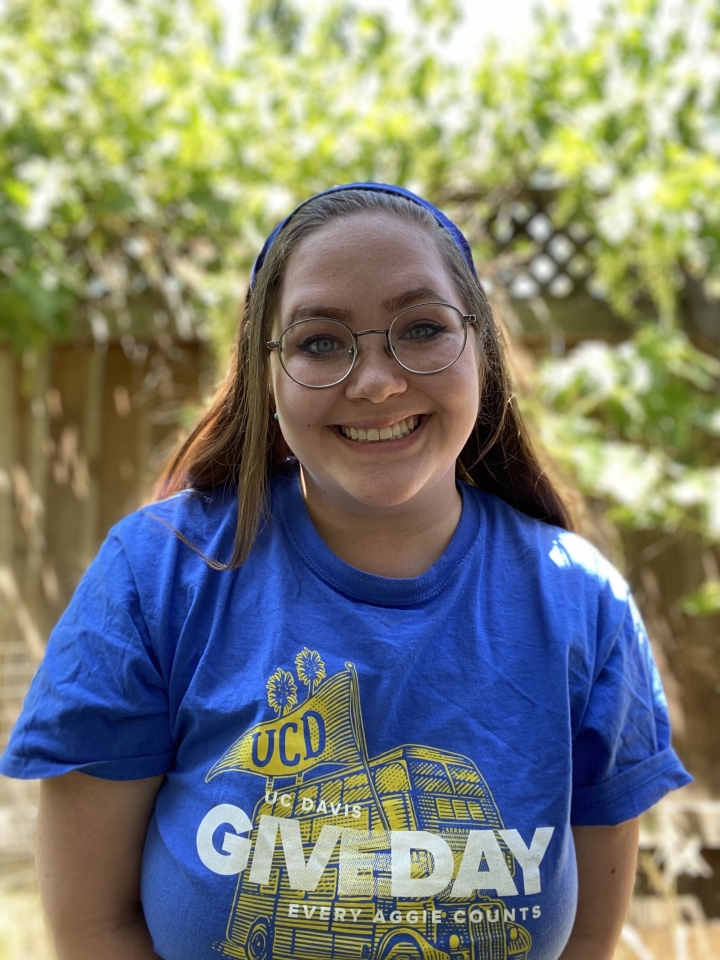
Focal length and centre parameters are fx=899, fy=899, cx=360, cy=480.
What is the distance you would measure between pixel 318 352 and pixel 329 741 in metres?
0.50

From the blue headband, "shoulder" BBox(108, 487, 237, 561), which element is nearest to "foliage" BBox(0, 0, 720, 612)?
the blue headband

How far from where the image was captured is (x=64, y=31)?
301 centimetres

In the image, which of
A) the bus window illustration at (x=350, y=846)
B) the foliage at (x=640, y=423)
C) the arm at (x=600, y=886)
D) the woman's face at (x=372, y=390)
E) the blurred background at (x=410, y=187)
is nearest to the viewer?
the bus window illustration at (x=350, y=846)

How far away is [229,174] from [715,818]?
2.69 meters

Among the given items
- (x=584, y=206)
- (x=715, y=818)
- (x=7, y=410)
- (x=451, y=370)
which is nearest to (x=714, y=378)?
(x=584, y=206)

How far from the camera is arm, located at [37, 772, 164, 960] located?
1.11m

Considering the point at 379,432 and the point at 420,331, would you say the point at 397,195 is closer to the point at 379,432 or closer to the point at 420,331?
the point at 420,331

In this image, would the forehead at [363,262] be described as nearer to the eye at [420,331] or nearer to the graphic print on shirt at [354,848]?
the eye at [420,331]

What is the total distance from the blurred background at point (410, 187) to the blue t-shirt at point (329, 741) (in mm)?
1616

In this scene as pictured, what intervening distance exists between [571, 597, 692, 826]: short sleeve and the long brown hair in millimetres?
296

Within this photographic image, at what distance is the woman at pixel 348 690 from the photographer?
3.53 feet

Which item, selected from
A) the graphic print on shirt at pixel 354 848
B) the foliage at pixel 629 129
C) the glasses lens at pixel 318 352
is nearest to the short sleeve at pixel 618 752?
the graphic print on shirt at pixel 354 848

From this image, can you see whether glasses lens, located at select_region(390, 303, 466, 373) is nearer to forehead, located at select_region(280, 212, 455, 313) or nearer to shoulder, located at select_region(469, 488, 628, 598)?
forehead, located at select_region(280, 212, 455, 313)

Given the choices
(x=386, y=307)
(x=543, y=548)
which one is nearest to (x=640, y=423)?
(x=543, y=548)
